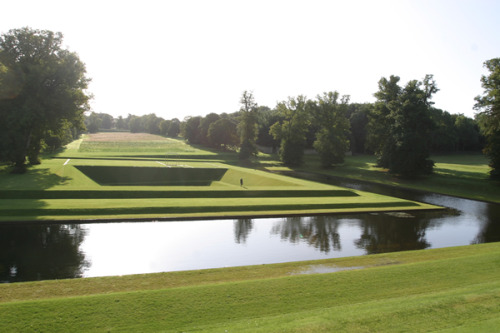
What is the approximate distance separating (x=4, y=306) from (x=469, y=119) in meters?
114

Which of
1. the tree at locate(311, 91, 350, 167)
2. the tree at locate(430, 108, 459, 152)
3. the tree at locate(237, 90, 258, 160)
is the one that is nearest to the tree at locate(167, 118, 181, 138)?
the tree at locate(237, 90, 258, 160)

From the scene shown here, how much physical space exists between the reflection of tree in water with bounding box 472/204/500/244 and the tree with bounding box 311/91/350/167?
31.3 meters

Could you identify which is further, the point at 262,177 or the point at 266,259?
the point at 262,177

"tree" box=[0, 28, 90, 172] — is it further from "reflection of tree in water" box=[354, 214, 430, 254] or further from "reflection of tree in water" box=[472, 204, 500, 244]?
"reflection of tree in water" box=[472, 204, 500, 244]

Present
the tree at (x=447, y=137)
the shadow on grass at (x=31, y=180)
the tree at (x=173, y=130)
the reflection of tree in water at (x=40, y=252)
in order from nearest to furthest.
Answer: the reflection of tree in water at (x=40, y=252) → the shadow on grass at (x=31, y=180) → the tree at (x=447, y=137) → the tree at (x=173, y=130)

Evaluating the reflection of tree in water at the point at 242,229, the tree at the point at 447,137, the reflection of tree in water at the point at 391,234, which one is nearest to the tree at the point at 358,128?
the tree at the point at 447,137

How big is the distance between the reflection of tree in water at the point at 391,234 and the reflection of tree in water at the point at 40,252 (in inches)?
546

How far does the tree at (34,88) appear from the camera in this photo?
104 feet

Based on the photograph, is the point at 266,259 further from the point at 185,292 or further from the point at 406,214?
the point at 406,214

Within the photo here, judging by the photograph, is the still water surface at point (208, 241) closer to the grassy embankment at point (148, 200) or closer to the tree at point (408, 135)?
the grassy embankment at point (148, 200)

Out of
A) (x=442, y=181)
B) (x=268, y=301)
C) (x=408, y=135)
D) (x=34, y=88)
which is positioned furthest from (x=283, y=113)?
(x=268, y=301)

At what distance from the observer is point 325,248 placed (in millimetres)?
17719

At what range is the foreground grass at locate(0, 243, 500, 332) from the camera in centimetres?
862

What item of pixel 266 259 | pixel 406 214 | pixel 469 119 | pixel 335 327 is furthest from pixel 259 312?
pixel 469 119
